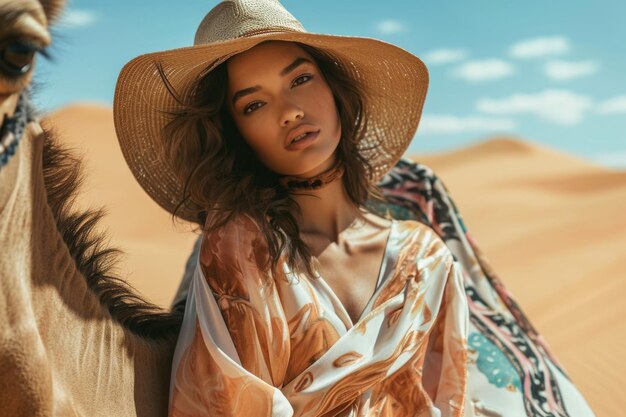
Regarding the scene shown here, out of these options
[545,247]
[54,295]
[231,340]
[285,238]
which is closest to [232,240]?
[285,238]

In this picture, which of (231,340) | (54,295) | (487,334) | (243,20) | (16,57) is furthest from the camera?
(487,334)

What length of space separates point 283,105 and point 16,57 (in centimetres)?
125

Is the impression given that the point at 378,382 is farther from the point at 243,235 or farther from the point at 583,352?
the point at 583,352

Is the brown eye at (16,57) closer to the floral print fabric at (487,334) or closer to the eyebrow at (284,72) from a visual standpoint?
the eyebrow at (284,72)

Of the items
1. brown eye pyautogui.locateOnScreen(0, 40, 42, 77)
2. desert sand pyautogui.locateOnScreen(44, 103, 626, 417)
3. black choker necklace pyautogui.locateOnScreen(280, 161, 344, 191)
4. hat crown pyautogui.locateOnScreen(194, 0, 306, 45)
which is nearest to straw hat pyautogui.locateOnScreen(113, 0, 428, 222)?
hat crown pyautogui.locateOnScreen(194, 0, 306, 45)

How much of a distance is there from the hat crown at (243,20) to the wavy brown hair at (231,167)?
115 mm

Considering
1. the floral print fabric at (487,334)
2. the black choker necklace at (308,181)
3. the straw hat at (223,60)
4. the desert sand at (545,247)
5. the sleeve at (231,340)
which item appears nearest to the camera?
the sleeve at (231,340)

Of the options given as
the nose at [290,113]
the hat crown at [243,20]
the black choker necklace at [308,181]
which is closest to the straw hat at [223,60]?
the hat crown at [243,20]

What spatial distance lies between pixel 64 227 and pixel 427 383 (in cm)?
145

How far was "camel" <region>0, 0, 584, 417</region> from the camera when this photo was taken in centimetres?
165

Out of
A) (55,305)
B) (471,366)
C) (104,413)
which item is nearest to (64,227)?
(55,305)

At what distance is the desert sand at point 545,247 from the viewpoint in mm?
6535

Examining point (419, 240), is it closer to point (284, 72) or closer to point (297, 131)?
point (297, 131)

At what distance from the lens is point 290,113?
2.71 metres
